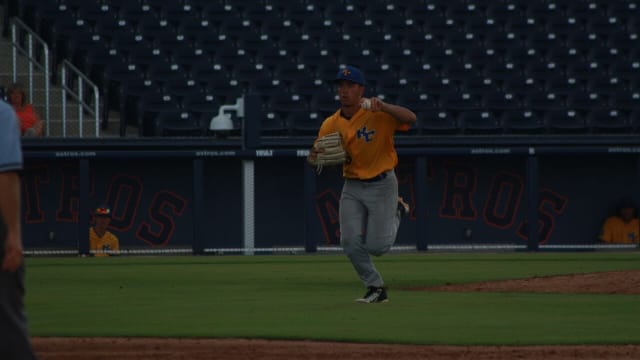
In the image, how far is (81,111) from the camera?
21234 mm

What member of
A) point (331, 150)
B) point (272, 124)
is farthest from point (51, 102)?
point (331, 150)

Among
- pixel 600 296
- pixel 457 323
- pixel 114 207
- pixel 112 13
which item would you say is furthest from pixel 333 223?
pixel 457 323

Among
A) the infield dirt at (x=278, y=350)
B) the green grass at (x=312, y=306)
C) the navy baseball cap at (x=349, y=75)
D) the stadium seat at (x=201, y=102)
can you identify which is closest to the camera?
the infield dirt at (x=278, y=350)

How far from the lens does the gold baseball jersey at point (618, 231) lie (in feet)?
71.1

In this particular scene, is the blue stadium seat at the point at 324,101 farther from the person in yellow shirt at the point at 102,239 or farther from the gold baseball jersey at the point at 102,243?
the gold baseball jersey at the point at 102,243

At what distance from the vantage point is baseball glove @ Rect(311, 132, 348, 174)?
10.8 metres

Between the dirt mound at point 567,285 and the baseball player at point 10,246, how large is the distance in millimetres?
7834

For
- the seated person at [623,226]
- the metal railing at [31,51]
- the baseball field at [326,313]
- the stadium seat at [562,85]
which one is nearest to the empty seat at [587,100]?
the stadium seat at [562,85]

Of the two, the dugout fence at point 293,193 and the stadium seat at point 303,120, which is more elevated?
the stadium seat at point 303,120

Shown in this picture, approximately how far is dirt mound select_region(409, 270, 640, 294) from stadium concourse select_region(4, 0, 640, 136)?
8.43 meters

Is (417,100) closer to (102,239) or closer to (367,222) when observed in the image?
(102,239)

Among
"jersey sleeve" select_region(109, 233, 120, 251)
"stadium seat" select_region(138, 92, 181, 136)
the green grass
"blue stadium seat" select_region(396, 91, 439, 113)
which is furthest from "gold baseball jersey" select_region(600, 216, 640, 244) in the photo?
"jersey sleeve" select_region(109, 233, 120, 251)

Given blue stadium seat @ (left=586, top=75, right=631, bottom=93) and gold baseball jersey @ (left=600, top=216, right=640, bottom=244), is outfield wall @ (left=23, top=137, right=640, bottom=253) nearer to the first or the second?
gold baseball jersey @ (left=600, top=216, right=640, bottom=244)

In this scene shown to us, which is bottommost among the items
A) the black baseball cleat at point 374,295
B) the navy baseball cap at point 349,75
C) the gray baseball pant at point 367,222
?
the black baseball cleat at point 374,295
